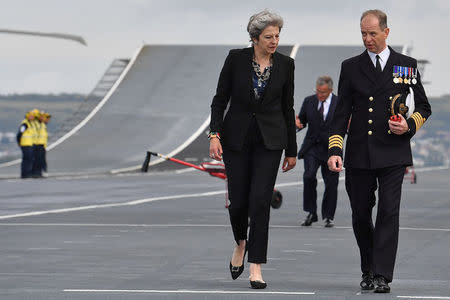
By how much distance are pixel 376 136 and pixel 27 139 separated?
27.0 m

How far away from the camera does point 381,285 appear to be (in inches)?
396

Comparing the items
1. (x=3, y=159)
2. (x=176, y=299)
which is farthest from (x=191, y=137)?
(x=176, y=299)

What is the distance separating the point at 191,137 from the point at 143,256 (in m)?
36.4

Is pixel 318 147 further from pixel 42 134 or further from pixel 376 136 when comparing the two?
pixel 42 134

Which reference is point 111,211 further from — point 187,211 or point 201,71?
point 201,71

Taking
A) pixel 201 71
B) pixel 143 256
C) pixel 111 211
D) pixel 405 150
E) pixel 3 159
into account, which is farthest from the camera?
pixel 201 71

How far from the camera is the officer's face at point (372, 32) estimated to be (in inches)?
397

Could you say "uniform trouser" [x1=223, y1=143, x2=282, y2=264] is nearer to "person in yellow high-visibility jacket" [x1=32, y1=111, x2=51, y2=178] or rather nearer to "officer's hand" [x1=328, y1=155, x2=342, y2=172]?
"officer's hand" [x1=328, y1=155, x2=342, y2=172]

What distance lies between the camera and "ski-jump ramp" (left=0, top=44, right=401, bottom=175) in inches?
1797

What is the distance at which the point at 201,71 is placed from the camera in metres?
62.3

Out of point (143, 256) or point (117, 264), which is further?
point (143, 256)

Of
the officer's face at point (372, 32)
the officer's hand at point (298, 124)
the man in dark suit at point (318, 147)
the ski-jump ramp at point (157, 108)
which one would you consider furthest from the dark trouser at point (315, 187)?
the ski-jump ramp at point (157, 108)

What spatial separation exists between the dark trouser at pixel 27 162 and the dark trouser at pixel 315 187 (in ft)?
61.7

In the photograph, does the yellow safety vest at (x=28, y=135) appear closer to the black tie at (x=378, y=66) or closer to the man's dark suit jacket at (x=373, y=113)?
the man's dark suit jacket at (x=373, y=113)
